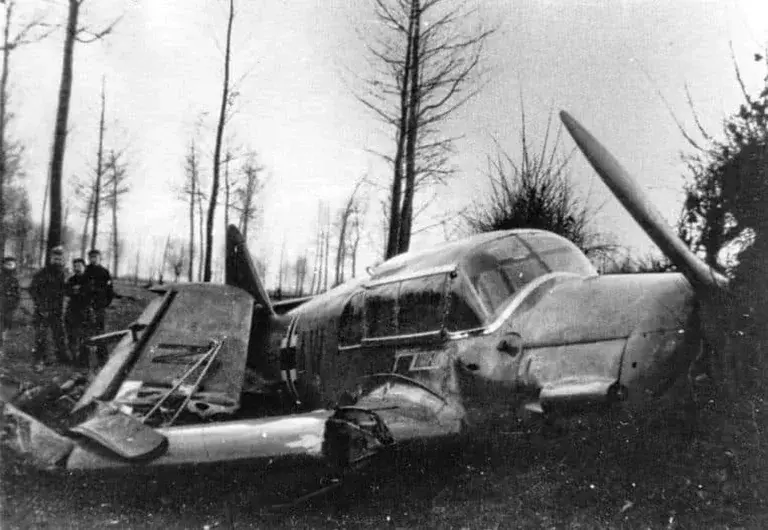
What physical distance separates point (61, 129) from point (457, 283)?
11.5 metres

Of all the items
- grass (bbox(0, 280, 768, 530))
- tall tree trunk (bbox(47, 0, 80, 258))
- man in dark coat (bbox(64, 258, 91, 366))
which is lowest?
grass (bbox(0, 280, 768, 530))

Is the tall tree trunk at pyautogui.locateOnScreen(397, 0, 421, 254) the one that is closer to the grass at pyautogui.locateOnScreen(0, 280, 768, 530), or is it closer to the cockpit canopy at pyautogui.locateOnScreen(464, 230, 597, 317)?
the cockpit canopy at pyautogui.locateOnScreen(464, 230, 597, 317)

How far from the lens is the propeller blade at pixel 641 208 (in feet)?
15.0

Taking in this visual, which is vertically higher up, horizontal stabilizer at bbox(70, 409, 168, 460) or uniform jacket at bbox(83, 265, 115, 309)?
uniform jacket at bbox(83, 265, 115, 309)

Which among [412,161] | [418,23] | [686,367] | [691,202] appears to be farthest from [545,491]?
[418,23]

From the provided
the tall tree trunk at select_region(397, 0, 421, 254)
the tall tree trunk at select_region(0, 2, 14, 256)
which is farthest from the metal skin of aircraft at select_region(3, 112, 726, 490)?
the tall tree trunk at select_region(397, 0, 421, 254)

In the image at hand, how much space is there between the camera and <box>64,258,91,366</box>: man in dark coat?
39.8 ft

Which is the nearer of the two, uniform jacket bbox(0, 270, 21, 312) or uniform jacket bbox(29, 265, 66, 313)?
uniform jacket bbox(0, 270, 21, 312)

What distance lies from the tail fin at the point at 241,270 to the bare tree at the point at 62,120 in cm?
517

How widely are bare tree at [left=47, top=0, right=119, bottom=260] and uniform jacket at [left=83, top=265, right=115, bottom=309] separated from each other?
89.8 inches

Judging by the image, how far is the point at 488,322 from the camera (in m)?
5.71

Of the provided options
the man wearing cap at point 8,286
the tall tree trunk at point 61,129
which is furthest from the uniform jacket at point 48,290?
the tall tree trunk at point 61,129

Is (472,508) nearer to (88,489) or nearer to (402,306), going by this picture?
(402,306)

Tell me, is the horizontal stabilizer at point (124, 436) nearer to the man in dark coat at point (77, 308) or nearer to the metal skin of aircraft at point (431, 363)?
the metal skin of aircraft at point (431, 363)
